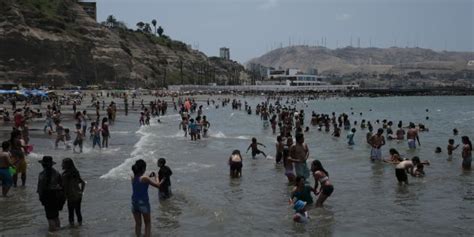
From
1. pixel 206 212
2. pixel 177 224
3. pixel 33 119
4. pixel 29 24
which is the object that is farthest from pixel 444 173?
pixel 29 24

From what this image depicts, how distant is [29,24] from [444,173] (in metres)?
77.3

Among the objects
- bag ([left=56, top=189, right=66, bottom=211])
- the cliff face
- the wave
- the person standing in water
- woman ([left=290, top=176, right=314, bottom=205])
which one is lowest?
the wave

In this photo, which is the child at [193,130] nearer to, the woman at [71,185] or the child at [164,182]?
the child at [164,182]

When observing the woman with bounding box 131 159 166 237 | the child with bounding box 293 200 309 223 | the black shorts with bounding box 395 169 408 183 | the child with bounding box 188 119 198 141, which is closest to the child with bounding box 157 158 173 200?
the woman with bounding box 131 159 166 237

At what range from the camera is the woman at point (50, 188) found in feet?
29.0

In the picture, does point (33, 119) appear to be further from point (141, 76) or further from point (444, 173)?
point (141, 76)

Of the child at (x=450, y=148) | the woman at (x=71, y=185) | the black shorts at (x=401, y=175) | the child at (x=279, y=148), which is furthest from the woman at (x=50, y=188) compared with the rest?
the child at (x=450, y=148)

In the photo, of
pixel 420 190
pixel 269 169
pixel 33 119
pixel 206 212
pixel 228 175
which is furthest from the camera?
pixel 33 119

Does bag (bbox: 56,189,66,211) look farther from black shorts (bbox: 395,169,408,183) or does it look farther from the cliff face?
the cliff face

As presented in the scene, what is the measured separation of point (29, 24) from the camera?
3206 inches

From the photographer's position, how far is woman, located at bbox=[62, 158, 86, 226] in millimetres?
9203

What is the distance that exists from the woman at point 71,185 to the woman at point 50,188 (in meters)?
0.19

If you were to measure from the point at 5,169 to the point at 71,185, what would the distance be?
3003mm

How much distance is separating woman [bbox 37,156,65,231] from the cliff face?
7029cm
